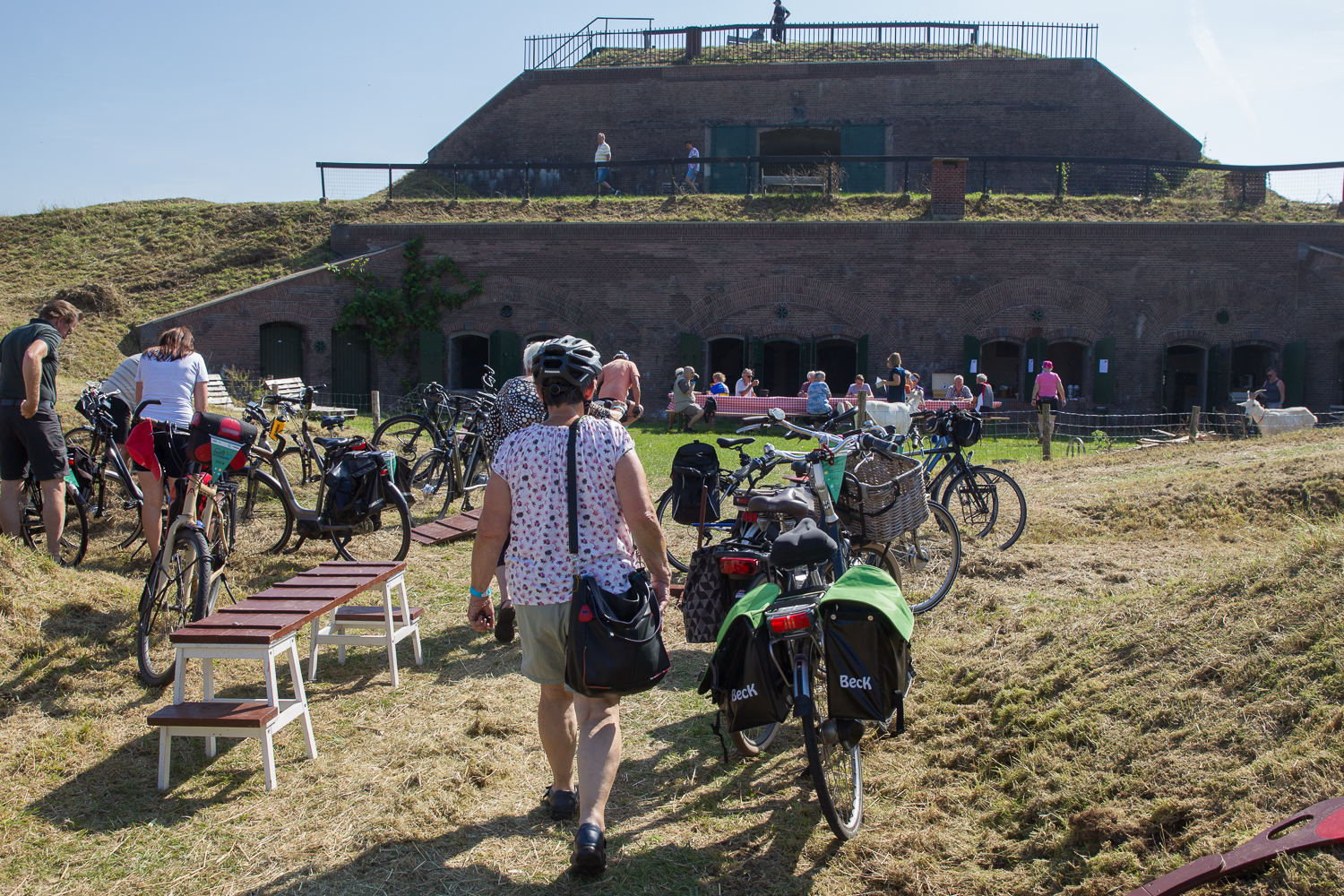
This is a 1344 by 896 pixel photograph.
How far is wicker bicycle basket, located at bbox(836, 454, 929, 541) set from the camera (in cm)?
570

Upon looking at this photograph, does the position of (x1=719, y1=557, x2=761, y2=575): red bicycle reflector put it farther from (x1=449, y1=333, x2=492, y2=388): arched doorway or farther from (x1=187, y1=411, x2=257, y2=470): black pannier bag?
(x1=449, y1=333, x2=492, y2=388): arched doorway

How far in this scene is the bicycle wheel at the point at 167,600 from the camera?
199 inches

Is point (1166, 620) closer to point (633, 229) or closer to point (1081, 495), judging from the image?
point (1081, 495)

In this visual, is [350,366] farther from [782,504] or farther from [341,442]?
[782,504]

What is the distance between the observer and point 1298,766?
3.15 meters

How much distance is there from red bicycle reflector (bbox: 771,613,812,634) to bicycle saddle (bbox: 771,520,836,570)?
0.32 metres

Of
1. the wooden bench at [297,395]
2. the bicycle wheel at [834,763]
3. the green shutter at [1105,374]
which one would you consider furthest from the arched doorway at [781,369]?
the bicycle wheel at [834,763]

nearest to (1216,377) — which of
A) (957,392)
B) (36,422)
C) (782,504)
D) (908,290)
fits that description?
(957,392)

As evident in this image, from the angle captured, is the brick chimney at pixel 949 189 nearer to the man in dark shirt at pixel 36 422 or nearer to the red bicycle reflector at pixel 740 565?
the man in dark shirt at pixel 36 422

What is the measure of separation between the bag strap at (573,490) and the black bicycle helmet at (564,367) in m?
0.24

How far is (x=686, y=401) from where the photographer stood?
1853 centimetres

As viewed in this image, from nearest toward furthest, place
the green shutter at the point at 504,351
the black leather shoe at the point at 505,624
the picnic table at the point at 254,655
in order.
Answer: the picnic table at the point at 254,655, the black leather shoe at the point at 505,624, the green shutter at the point at 504,351

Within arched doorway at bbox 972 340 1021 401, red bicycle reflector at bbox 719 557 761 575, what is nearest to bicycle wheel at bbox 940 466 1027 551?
red bicycle reflector at bbox 719 557 761 575

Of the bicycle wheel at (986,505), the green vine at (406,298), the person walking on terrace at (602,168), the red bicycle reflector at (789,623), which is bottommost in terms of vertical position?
the bicycle wheel at (986,505)
